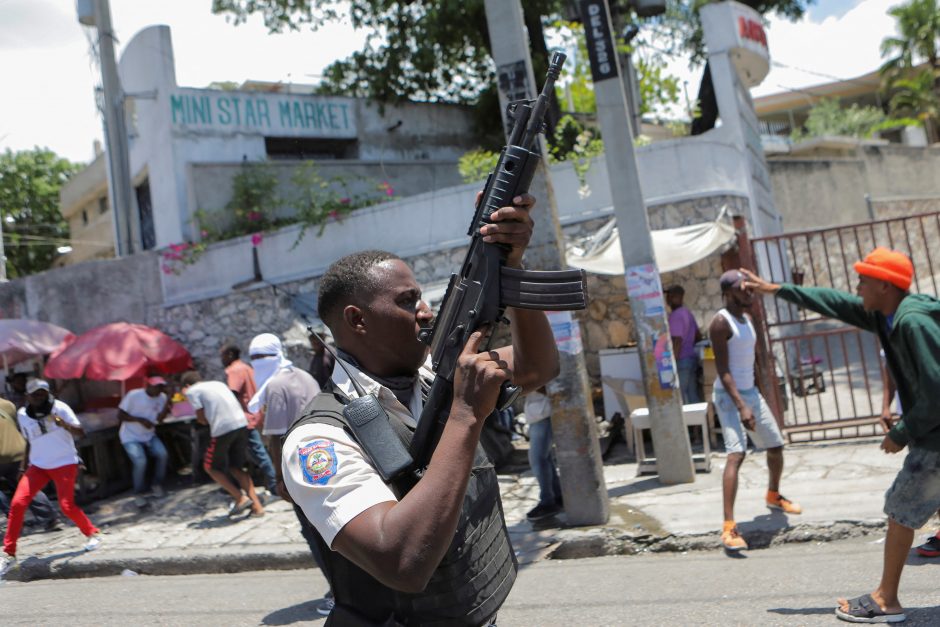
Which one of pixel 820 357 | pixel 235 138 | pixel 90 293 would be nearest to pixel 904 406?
pixel 820 357

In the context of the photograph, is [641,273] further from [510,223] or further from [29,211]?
[29,211]

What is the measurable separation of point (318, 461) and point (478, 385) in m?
0.37

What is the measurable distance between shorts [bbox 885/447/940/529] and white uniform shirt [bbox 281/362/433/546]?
3.10 metres

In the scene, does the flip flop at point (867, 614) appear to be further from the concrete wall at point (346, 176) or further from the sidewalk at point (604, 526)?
the concrete wall at point (346, 176)

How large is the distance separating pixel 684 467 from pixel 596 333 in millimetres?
3449

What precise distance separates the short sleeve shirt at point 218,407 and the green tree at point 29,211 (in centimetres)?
2554

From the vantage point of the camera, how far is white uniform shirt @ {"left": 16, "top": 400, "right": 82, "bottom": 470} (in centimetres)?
782

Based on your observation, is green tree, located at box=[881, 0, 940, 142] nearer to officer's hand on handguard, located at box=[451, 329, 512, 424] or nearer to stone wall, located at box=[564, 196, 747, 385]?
stone wall, located at box=[564, 196, 747, 385]

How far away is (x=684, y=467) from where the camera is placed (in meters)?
7.71

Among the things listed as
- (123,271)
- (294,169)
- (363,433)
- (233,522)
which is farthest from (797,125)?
(363,433)

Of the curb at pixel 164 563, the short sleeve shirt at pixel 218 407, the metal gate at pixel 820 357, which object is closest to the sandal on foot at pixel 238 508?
the short sleeve shirt at pixel 218 407

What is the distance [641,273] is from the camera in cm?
786

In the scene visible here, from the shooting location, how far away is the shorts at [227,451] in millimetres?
8391

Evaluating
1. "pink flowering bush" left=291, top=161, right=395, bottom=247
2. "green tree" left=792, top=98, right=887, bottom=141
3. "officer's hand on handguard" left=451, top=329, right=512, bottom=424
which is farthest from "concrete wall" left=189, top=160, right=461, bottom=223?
"green tree" left=792, top=98, right=887, bottom=141
